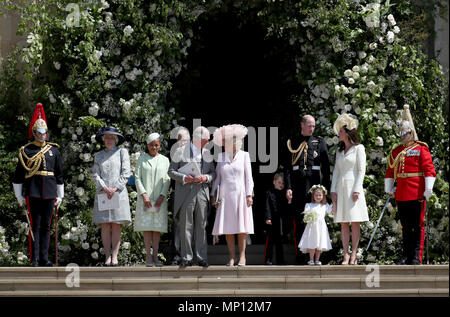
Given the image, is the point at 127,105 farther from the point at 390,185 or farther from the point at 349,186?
the point at 390,185

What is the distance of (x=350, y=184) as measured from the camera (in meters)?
10.0

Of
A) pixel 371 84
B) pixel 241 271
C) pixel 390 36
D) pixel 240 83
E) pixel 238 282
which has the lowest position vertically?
pixel 238 282

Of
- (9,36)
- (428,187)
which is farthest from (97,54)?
(428,187)

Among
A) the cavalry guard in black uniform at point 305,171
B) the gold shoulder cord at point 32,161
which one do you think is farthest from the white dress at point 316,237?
the gold shoulder cord at point 32,161

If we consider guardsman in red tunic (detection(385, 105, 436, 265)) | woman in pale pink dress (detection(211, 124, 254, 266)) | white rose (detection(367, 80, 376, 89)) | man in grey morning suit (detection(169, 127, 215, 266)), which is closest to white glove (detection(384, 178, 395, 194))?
guardsman in red tunic (detection(385, 105, 436, 265))

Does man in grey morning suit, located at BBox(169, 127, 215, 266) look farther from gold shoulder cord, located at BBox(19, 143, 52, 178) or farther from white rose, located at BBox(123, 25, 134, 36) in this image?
white rose, located at BBox(123, 25, 134, 36)

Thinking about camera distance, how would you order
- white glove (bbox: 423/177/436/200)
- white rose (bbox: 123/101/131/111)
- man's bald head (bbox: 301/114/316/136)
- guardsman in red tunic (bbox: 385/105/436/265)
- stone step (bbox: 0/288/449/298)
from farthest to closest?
white rose (bbox: 123/101/131/111)
man's bald head (bbox: 301/114/316/136)
guardsman in red tunic (bbox: 385/105/436/265)
white glove (bbox: 423/177/436/200)
stone step (bbox: 0/288/449/298)

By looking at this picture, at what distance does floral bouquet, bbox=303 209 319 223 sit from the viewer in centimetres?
1000

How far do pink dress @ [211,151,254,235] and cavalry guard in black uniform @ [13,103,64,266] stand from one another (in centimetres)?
184

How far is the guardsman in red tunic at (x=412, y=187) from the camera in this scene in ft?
32.0

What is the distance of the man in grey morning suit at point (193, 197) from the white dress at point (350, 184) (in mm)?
1436

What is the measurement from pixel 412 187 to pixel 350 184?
68cm

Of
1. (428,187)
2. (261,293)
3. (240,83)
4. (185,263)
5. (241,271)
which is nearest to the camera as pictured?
(261,293)

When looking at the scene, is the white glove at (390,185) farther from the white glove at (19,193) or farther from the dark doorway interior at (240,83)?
the white glove at (19,193)
